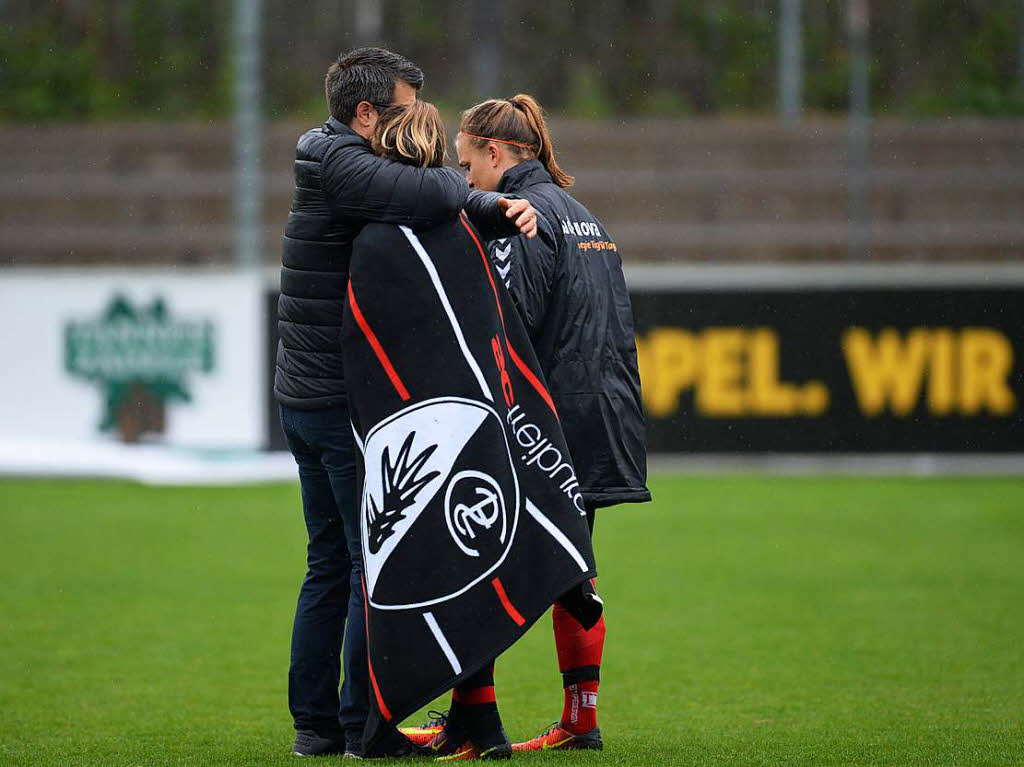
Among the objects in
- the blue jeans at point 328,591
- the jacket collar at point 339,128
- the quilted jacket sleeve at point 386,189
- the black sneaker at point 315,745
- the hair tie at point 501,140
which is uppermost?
the jacket collar at point 339,128

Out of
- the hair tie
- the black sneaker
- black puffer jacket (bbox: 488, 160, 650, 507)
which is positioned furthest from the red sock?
the hair tie

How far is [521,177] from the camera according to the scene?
4473 mm

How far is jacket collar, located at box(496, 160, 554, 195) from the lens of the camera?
4.47 meters

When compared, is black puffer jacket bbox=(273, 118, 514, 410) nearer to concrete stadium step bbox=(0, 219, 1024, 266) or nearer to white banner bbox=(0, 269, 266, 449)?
white banner bbox=(0, 269, 266, 449)

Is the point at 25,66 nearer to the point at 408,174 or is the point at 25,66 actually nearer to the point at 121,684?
the point at 121,684

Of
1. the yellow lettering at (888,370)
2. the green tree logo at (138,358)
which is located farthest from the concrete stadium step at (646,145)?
the green tree logo at (138,358)

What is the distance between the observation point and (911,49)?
15.6 metres

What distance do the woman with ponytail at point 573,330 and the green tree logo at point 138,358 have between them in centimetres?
797

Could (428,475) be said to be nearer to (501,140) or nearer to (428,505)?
(428,505)

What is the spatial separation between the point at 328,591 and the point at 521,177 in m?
1.24

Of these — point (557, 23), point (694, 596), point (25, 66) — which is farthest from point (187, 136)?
point (694, 596)

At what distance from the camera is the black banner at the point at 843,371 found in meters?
12.2

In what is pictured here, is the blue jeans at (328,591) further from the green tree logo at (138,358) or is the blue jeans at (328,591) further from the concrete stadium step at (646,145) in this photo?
the concrete stadium step at (646,145)

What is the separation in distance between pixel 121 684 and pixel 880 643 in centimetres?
281
